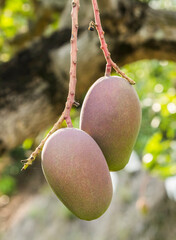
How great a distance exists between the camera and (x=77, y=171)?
488 mm

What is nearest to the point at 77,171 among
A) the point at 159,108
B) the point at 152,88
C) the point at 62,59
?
the point at 62,59

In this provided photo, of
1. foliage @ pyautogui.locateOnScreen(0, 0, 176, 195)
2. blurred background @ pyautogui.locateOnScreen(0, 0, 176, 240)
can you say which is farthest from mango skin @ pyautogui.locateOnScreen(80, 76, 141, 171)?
foliage @ pyautogui.locateOnScreen(0, 0, 176, 195)

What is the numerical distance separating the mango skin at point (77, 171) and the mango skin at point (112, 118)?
0.09ft

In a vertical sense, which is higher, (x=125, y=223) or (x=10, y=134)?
(x=10, y=134)

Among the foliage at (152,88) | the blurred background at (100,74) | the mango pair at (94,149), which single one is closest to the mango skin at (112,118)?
the mango pair at (94,149)

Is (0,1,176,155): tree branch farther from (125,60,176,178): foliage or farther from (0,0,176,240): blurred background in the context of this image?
(125,60,176,178): foliage

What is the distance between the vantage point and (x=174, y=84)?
1983 millimetres

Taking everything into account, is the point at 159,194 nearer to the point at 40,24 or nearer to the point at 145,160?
the point at 145,160

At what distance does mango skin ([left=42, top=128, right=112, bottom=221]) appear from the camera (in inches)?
19.3

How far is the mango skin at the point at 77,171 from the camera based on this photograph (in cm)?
49

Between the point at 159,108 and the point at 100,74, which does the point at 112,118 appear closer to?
the point at 100,74

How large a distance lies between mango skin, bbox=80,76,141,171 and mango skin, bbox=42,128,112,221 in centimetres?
3

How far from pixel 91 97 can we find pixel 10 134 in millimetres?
600

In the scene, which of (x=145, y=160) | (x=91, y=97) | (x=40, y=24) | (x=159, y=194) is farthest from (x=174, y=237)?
(x=91, y=97)
